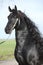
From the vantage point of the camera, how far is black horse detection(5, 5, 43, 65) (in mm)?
6883

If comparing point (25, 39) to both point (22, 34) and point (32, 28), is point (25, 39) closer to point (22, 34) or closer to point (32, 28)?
point (22, 34)

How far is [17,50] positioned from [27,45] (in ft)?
0.87

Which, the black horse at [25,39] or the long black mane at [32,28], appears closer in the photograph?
the black horse at [25,39]

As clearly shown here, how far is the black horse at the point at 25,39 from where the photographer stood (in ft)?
22.6

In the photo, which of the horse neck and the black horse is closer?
the black horse

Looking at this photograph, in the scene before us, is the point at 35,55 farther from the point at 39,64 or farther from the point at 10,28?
the point at 10,28

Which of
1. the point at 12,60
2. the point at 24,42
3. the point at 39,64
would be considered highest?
the point at 24,42

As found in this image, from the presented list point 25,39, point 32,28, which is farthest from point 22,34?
point 32,28

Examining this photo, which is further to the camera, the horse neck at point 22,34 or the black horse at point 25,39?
the horse neck at point 22,34

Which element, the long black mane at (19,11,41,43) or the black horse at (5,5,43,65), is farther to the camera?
the long black mane at (19,11,41,43)

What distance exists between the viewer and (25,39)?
23.3ft

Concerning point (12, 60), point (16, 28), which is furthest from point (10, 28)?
point (12, 60)

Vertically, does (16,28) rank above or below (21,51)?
above

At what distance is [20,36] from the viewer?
713 cm
